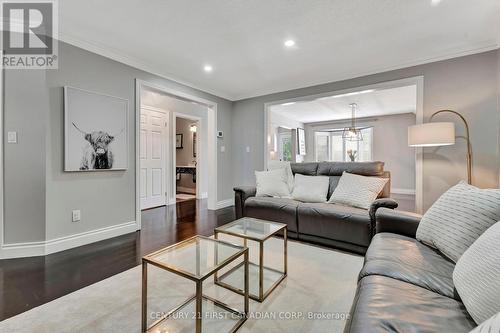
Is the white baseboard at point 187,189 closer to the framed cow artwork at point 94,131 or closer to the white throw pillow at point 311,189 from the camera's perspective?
the framed cow artwork at point 94,131

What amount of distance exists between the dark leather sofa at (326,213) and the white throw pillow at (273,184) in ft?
0.48

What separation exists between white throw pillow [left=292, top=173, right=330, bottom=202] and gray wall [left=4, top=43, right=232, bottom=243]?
250cm

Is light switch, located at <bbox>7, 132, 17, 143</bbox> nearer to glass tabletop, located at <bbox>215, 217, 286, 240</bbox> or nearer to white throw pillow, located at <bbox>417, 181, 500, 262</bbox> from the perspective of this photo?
glass tabletop, located at <bbox>215, 217, 286, 240</bbox>

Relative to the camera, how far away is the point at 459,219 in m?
1.29

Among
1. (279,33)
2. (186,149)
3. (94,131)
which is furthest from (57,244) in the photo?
(186,149)

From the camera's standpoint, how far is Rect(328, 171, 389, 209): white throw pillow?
263 cm

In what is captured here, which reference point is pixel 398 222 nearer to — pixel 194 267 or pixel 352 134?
pixel 194 267

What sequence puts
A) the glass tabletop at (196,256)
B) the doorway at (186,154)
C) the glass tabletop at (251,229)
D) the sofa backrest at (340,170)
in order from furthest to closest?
the doorway at (186,154), the sofa backrest at (340,170), the glass tabletop at (251,229), the glass tabletop at (196,256)

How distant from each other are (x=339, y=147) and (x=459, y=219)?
714 centimetres

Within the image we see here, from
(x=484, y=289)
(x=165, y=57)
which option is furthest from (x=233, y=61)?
(x=484, y=289)

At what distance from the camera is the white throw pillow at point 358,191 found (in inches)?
104

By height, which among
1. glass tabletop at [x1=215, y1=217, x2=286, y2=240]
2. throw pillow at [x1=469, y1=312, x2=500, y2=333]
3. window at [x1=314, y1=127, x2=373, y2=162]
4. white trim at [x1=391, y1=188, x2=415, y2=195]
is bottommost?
white trim at [x1=391, y1=188, x2=415, y2=195]

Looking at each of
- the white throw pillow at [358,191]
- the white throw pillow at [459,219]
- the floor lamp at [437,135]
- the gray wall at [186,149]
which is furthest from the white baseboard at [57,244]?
the floor lamp at [437,135]

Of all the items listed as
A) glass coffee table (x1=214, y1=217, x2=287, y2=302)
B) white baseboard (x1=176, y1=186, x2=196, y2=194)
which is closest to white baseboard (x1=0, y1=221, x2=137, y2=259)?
glass coffee table (x1=214, y1=217, x2=287, y2=302)
